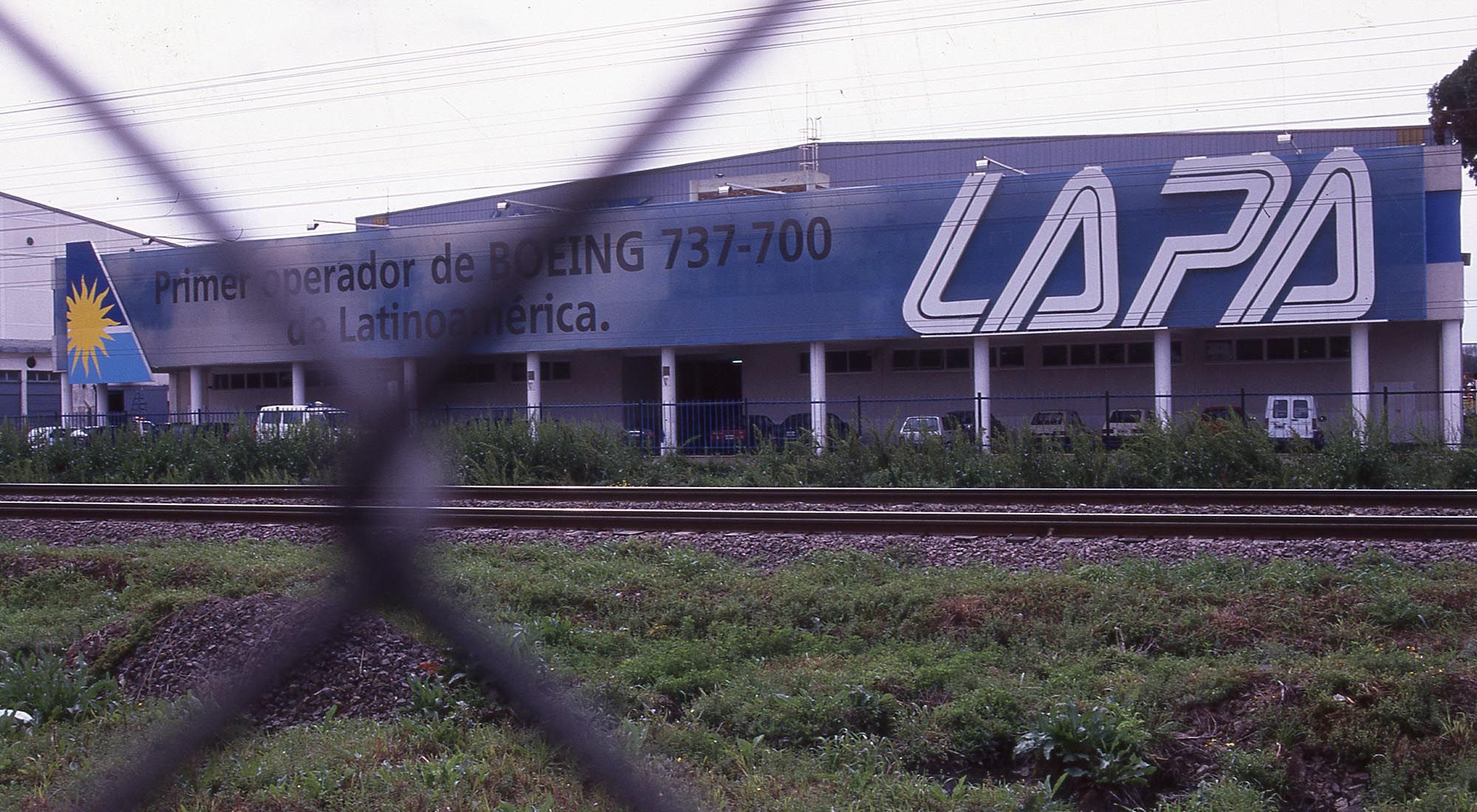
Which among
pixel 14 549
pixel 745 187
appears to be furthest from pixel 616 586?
pixel 14 549

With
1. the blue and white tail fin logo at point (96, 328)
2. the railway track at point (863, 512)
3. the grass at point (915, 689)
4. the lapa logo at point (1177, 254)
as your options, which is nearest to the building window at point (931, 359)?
the lapa logo at point (1177, 254)

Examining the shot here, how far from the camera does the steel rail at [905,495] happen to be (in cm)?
1354

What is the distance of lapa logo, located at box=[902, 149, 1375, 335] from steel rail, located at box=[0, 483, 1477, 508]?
12.1 m

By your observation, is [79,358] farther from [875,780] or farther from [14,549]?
[14,549]

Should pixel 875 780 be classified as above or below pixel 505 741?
below

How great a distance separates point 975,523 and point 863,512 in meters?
1.83

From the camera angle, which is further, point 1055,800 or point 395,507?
point 1055,800

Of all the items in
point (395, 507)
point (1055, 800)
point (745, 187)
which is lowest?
point (1055, 800)

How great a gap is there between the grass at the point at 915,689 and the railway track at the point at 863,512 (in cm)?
177

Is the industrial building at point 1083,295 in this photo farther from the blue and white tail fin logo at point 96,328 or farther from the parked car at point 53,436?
the blue and white tail fin logo at point 96,328

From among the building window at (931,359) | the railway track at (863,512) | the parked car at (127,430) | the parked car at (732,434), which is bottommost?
the railway track at (863,512)

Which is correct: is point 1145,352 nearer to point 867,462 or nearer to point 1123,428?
point 1123,428

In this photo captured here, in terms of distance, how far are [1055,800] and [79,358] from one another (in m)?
5.56

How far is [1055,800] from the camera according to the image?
187 inches
